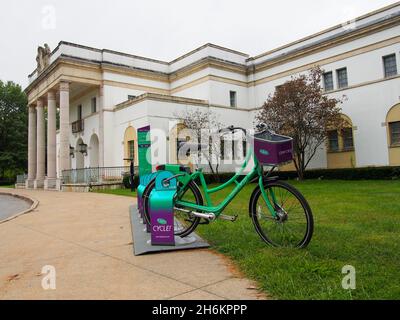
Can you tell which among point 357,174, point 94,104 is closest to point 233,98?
point 94,104

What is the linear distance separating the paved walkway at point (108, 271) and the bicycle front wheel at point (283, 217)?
748 mm

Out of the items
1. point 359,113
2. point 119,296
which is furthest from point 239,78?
point 119,296

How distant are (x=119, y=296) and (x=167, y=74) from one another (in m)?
30.9

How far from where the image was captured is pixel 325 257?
419 cm

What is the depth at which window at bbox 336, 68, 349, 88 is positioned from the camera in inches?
973

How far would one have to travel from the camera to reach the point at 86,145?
3209 centimetres

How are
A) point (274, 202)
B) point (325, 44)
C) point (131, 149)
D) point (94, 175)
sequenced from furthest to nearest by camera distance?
point (131, 149), point (325, 44), point (94, 175), point (274, 202)

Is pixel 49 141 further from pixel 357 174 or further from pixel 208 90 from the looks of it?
pixel 357 174

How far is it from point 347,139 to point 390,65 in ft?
17.3

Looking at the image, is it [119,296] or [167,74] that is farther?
[167,74]

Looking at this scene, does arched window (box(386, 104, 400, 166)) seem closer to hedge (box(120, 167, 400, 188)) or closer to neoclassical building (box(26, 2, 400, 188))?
neoclassical building (box(26, 2, 400, 188))
